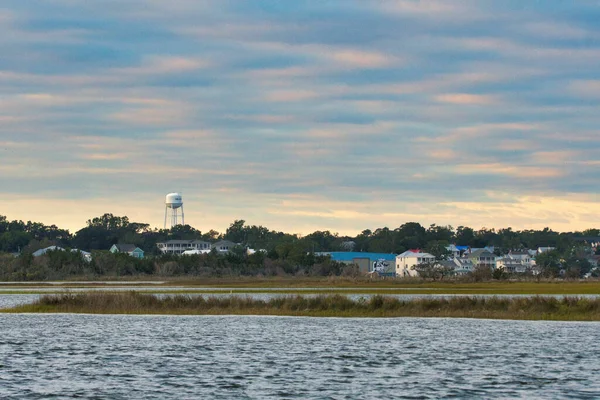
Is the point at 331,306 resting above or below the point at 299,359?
above

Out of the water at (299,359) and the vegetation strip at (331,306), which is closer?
the water at (299,359)

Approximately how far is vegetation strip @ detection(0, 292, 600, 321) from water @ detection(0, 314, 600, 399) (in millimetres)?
4038

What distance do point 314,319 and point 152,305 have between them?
13891 mm

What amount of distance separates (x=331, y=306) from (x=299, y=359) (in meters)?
30.7

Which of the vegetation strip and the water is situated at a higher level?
the vegetation strip

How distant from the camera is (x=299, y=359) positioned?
4675cm

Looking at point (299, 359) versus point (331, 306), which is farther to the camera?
point (331, 306)

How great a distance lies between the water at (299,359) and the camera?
3666cm

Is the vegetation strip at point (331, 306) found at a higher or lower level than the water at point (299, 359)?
higher

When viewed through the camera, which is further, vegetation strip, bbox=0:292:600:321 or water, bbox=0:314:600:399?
vegetation strip, bbox=0:292:600:321

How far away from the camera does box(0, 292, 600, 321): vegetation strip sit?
73250 millimetres

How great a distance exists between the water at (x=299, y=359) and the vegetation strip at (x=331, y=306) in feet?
13.2

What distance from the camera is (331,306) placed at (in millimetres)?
77375

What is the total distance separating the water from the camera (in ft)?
120
